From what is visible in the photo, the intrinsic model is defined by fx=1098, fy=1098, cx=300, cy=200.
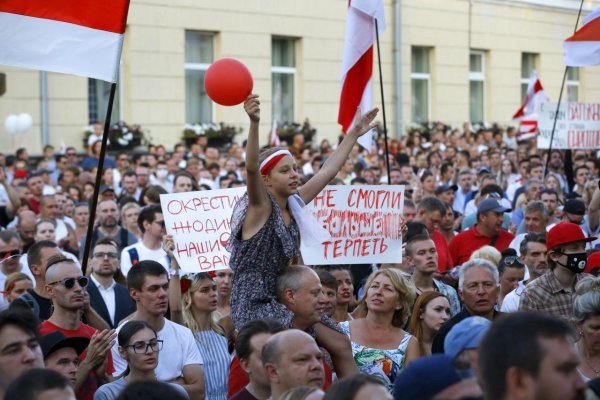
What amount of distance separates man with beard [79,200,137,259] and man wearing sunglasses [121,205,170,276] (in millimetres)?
946

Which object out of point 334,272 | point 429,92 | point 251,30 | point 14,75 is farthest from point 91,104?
→ point 334,272

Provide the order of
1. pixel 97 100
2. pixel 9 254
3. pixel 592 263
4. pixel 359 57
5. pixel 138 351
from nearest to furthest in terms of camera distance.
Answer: pixel 138 351, pixel 592 263, pixel 9 254, pixel 359 57, pixel 97 100

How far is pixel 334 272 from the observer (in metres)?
8.40

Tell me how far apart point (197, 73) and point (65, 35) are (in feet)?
56.8

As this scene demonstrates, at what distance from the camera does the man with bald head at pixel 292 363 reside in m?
5.00

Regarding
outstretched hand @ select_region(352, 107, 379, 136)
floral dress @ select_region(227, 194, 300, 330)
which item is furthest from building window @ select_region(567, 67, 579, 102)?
floral dress @ select_region(227, 194, 300, 330)

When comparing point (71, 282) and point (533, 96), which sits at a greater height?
point (533, 96)

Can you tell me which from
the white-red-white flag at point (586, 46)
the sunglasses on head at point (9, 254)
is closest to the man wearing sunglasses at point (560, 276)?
the sunglasses on head at point (9, 254)

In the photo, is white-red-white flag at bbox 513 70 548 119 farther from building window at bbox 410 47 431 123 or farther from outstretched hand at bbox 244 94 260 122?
outstretched hand at bbox 244 94 260 122

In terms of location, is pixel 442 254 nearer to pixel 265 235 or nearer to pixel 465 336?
Result: pixel 265 235

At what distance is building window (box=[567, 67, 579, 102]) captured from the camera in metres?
36.2

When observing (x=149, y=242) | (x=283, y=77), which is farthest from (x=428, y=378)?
(x=283, y=77)

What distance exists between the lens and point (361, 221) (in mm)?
8773

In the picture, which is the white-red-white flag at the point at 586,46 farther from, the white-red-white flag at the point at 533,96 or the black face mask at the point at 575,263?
the white-red-white flag at the point at 533,96
